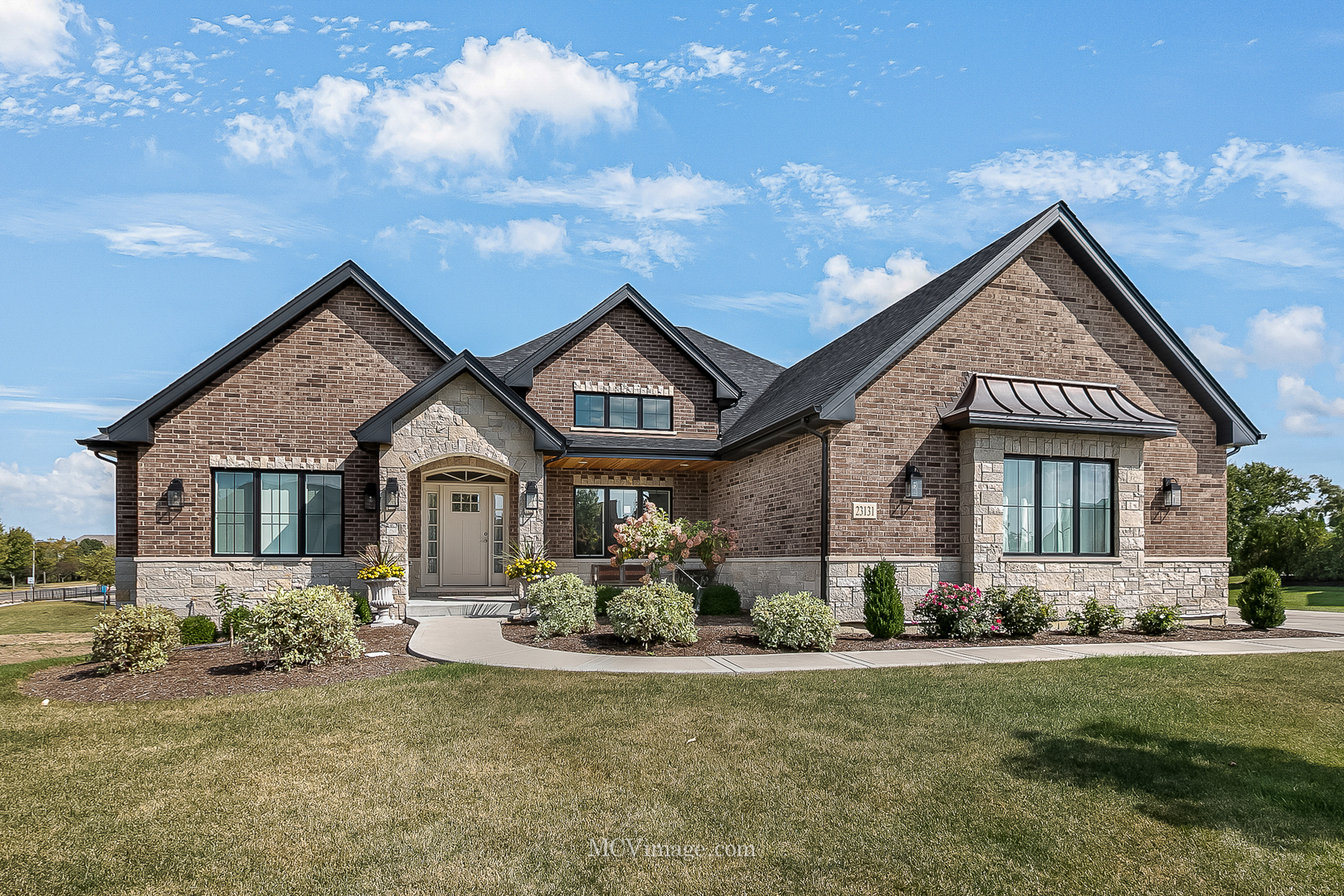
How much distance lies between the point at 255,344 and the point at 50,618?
14.5 meters

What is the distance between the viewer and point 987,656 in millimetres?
11516

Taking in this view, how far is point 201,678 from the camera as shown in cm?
1035

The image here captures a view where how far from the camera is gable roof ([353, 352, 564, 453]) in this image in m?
16.0

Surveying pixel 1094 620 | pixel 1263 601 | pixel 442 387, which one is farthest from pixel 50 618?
pixel 1263 601

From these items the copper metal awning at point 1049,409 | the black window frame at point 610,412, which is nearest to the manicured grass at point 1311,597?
the copper metal awning at point 1049,409

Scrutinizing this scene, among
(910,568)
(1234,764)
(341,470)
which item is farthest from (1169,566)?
(341,470)

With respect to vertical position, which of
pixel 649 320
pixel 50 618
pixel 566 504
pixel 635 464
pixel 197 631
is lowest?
pixel 50 618

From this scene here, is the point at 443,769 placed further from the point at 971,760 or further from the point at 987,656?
the point at 987,656

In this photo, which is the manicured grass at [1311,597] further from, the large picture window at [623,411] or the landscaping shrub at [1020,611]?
the large picture window at [623,411]

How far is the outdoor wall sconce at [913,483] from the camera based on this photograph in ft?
49.7

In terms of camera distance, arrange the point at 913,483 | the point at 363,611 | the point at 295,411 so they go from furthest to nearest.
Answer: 1. the point at 295,411
2. the point at 363,611
3. the point at 913,483

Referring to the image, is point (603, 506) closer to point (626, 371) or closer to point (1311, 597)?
point (626, 371)

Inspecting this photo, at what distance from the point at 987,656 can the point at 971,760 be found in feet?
17.6

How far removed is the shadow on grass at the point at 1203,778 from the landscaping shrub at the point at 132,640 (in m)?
10.4
